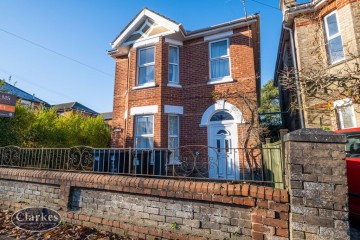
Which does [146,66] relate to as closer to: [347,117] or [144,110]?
[144,110]

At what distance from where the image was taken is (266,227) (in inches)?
115

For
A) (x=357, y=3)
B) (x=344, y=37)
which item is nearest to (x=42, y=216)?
(x=344, y=37)

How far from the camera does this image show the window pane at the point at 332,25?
8094mm

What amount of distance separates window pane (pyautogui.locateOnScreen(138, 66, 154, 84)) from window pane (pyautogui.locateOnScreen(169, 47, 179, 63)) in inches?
41.1

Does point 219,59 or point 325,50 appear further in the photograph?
point 219,59

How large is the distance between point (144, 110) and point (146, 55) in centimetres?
284

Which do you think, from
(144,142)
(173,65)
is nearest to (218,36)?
(173,65)

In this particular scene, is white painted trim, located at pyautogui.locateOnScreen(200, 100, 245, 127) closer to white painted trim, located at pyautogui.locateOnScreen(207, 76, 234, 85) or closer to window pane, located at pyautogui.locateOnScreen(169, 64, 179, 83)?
white painted trim, located at pyautogui.locateOnScreen(207, 76, 234, 85)

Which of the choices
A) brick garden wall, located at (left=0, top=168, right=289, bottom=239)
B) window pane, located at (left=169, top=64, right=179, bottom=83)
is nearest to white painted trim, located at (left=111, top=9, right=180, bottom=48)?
window pane, located at (left=169, top=64, right=179, bottom=83)

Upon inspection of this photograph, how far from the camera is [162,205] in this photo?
3.70 m

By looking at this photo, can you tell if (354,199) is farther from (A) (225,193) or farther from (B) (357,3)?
(B) (357,3)

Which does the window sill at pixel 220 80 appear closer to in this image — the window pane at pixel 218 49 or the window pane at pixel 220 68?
the window pane at pixel 220 68

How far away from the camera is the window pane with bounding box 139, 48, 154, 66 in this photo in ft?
33.4

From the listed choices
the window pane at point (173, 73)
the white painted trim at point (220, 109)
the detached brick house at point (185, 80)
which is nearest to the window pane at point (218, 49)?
the detached brick house at point (185, 80)
